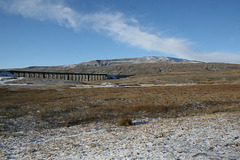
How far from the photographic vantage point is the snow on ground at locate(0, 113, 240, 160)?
8.65 m

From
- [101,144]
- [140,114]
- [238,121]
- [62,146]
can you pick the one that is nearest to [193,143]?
[101,144]

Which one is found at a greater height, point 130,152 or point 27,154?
point 130,152

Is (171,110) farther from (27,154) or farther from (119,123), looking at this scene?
(27,154)

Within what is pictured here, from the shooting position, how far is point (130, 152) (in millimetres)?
9195

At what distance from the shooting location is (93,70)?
178 metres

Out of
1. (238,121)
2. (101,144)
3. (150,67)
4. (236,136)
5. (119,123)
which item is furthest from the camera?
(150,67)

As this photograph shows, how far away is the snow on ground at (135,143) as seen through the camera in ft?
28.4

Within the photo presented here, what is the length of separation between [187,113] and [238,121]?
6.36 meters

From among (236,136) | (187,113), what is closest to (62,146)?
(236,136)

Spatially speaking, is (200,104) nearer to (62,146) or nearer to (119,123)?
(119,123)

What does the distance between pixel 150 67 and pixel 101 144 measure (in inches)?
6404

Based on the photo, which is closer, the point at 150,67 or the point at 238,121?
the point at 238,121

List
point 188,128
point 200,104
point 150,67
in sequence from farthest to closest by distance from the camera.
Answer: point 150,67, point 200,104, point 188,128

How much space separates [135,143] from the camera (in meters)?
10.5
